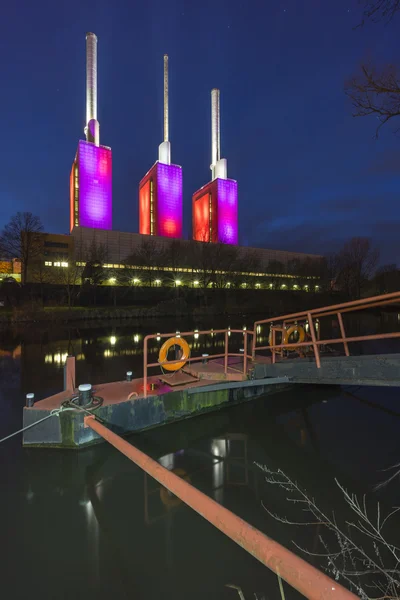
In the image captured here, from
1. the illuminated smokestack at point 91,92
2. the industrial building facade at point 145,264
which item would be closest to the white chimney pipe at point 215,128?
the illuminated smokestack at point 91,92

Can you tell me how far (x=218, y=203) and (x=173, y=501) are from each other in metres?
113

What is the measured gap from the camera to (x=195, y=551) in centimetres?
316

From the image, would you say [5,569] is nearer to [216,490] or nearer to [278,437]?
[216,490]

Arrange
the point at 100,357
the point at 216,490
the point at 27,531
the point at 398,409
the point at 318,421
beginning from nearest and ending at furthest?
the point at 27,531 → the point at 216,490 → the point at 318,421 → the point at 398,409 → the point at 100,357

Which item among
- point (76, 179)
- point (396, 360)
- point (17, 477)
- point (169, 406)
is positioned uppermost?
point (76, 179)

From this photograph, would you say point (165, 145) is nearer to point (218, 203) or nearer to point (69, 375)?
Result: point (218, 203)

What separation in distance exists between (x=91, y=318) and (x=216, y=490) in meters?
29.8

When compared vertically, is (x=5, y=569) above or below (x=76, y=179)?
below

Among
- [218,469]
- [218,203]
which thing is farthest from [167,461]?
[218,203]

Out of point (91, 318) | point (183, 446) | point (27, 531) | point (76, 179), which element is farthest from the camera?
point (76, 179)

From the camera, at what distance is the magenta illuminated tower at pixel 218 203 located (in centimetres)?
10938

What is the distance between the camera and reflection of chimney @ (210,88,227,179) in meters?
119

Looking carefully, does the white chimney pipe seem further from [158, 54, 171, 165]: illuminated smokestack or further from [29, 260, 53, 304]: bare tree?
[29, 260, 53, 304]: bare tree

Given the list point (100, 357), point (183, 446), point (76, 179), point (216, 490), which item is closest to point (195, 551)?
point (216, 490)
